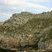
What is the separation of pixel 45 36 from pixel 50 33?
13.6ft

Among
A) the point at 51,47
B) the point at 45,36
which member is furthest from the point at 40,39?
the point at 51,47

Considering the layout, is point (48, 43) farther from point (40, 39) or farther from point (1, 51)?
point (1, 51)

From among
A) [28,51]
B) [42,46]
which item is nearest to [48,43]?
[42,46]

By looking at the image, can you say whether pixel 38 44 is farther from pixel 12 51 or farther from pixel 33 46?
pixel 12 51

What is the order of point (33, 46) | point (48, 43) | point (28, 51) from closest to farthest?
point (28, 51) → point (48, 43) → point (33, 46)

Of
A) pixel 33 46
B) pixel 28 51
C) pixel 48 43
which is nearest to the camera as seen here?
pixel 28 51

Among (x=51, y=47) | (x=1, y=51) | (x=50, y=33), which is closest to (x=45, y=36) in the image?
(x=50, y=33)

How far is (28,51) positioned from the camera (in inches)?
6629

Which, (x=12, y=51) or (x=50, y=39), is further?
(x=50, y=39)

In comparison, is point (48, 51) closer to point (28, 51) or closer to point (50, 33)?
point (28, 51)

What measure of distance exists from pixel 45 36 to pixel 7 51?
3323 centimetres

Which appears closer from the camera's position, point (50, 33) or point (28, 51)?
point (28, 51)

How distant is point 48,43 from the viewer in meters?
184

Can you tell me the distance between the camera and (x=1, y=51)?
177625 mm
